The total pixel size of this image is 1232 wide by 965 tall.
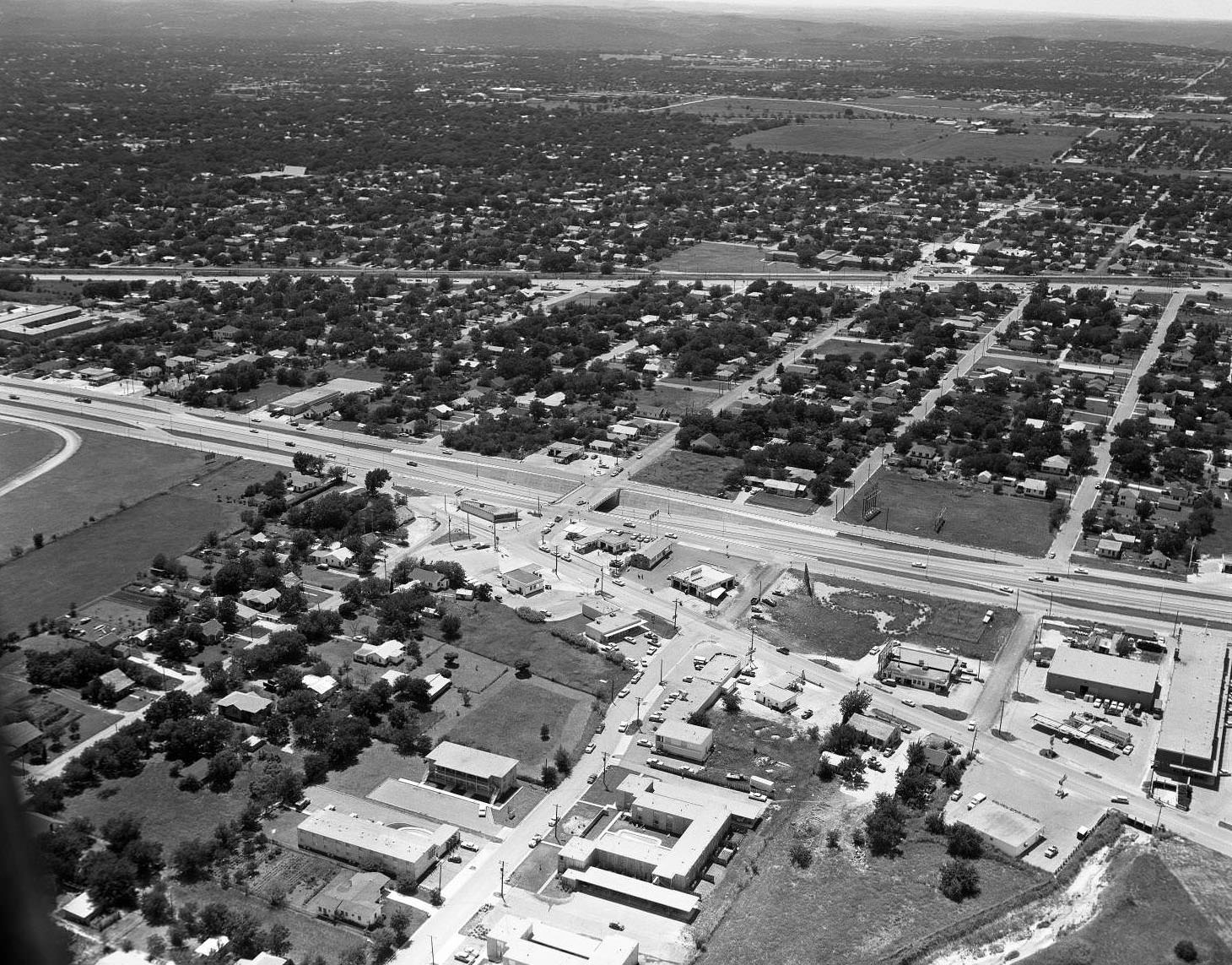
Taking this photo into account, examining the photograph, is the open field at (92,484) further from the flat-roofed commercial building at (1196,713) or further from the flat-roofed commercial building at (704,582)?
the flat-roofed commercial building at (1196,713)

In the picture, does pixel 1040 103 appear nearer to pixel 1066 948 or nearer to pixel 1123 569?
pixel 1123 569

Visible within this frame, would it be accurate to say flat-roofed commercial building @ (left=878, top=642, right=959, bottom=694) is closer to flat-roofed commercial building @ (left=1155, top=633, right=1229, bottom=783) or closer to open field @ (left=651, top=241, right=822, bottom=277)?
flat-roofed commercial building @ (left=1155, top=633, right=1229, bottom=783)

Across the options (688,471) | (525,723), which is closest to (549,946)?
(525,723)

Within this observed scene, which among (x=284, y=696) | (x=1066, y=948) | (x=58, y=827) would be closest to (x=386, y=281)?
(x=284, y=696)

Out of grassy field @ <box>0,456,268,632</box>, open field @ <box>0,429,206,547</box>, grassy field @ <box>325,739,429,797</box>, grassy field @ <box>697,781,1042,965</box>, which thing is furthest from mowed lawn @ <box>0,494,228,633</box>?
grassy field @ <box>697,781,1042,965</box>

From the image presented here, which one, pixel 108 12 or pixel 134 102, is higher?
pixel 108 12

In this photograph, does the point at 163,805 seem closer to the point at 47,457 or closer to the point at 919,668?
the point at 919,668
